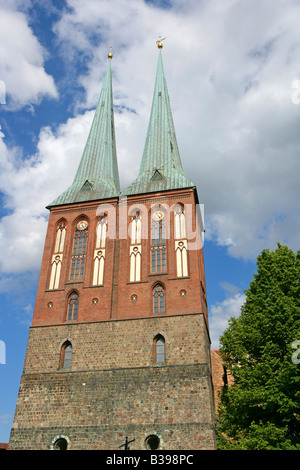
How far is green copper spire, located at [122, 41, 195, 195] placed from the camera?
26188 mm

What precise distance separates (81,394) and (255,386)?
28.2ft

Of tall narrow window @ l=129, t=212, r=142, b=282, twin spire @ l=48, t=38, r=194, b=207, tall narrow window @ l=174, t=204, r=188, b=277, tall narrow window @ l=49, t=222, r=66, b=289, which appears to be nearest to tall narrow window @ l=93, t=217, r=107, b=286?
tall narrow window @ l=129, t=212, r=142, b=282

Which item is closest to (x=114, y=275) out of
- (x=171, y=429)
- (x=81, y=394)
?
(x=81, y=394)

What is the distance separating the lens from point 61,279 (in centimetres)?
2456

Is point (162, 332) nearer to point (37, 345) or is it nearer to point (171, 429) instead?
point (171, 429)

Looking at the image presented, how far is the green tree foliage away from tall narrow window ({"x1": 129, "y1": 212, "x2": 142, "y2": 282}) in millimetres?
6259

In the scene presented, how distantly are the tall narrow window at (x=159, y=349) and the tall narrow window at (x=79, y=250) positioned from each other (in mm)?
5895

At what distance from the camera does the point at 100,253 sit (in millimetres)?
24812

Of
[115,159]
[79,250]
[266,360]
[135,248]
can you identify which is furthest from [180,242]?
[115,159]

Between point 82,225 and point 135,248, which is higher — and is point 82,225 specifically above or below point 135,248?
above

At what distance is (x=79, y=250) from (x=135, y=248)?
3.41m

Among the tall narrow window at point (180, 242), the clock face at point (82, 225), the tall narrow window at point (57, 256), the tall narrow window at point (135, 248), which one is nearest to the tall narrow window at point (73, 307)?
the tall narrow window at point (57, 256)

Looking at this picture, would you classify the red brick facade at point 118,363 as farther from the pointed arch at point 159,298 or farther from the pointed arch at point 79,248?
the pointed arch at point 79,248

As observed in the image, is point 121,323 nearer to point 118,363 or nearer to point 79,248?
point 118,363
